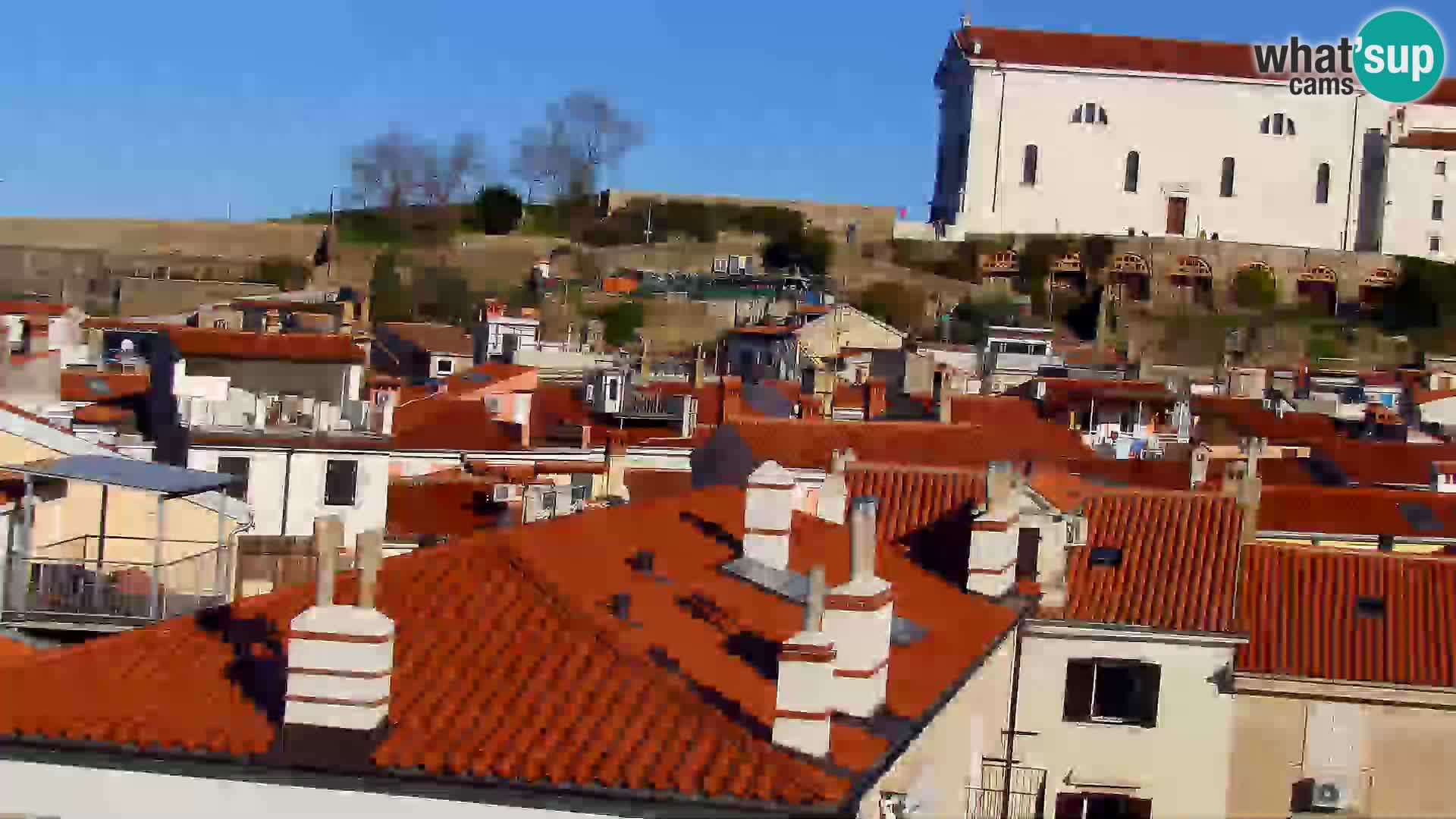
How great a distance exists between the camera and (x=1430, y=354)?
73.1m

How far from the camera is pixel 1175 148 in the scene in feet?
262

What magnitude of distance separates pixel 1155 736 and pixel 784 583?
18.5 feet

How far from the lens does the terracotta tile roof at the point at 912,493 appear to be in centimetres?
1811

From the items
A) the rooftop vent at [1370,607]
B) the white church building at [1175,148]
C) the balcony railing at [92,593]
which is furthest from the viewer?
the white church building at [1175,148]

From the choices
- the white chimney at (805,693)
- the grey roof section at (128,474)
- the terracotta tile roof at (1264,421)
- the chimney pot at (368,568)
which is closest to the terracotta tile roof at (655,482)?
the grey roof section at (128,474)

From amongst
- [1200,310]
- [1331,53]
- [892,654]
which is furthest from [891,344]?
[892,654]

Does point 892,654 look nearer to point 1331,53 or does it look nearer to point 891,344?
point 891,344

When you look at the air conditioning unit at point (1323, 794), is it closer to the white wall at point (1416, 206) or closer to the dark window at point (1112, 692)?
the dark window at point (1112, 692)

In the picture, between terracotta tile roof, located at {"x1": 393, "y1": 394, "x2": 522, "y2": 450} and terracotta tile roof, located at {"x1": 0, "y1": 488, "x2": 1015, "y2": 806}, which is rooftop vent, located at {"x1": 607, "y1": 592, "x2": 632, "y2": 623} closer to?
terracotta tile roof, located at {"x1": 0, "y1": 488, "x2": 1015, "y2": 806}

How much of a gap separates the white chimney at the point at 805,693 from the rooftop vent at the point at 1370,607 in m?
10.6

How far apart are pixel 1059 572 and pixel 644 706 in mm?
8506

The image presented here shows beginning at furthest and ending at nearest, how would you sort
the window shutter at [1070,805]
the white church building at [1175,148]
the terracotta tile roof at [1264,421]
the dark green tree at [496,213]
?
the dark green tree at [496,213], the white church building at [1175,148], the terracotta tile roof at [1264,421], the window shutter at [1070,805]

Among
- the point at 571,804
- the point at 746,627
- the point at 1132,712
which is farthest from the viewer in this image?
the point at 1132,712

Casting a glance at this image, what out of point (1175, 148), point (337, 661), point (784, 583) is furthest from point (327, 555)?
point (1175, 148)
